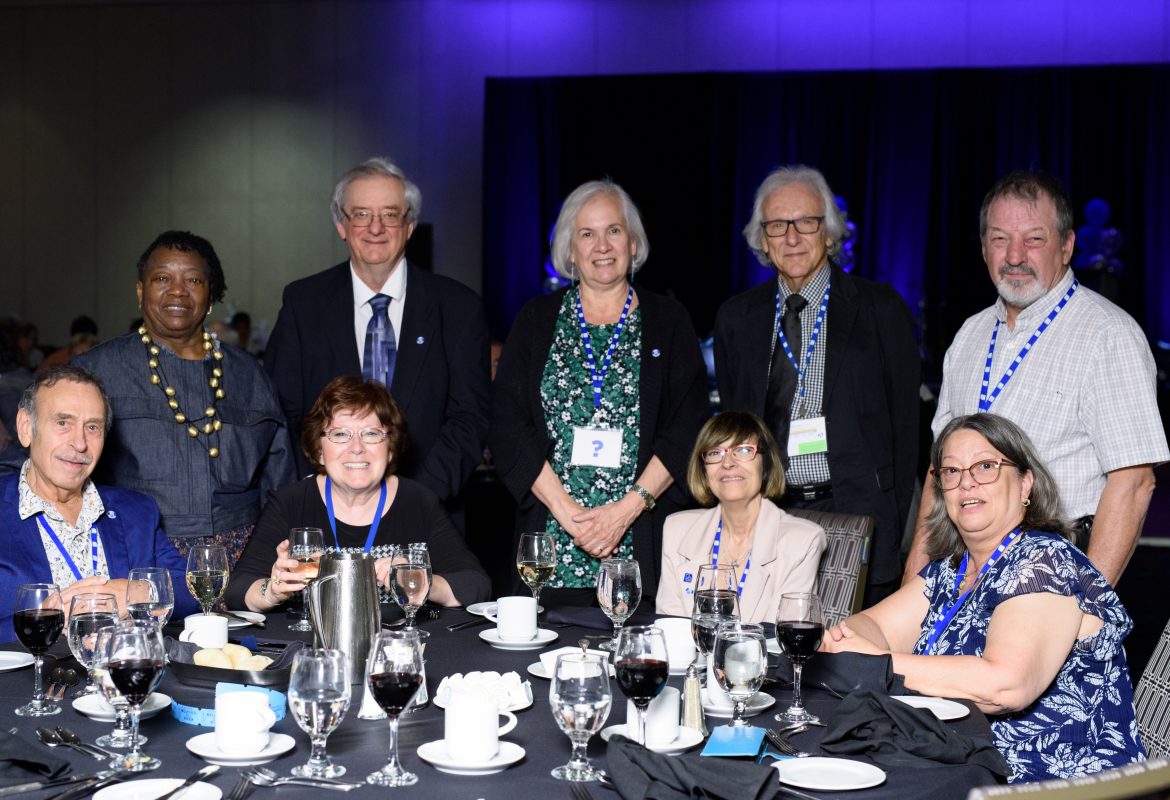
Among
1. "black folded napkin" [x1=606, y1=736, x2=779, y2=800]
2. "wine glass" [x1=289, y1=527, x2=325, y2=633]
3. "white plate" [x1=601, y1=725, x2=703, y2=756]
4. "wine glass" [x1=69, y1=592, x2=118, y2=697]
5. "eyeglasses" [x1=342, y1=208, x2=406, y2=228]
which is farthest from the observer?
"eyeglasses" [x1=342, y1=208, x2=406, y2=228]

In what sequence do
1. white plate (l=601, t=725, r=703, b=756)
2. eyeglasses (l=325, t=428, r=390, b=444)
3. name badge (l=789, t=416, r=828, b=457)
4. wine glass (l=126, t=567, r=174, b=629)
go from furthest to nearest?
name badge (l=789, t=416, r=828, b=457), eyeglasses (l=325, t=428, r=390, b=444), wine glass (l=126, t=567, r=174, b=629), white plate (l=601, t=725, r=703, b=756)

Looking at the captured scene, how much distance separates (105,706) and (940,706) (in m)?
1.35

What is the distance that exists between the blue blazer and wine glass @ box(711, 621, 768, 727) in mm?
1298

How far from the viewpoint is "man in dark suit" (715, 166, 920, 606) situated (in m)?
3.46

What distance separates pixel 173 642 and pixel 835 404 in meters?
2.09

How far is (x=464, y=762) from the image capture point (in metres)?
1.61

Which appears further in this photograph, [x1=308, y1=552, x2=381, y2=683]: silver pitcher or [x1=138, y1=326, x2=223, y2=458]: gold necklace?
[x1=138, y1=326, x2=223, y2=458]: gold necklace

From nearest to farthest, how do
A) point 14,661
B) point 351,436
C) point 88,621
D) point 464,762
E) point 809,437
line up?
point 464,762
point 88,621
point 14,661
point 351,436
point 809,437

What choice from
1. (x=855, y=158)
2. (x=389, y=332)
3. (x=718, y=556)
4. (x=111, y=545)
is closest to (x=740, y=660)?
(x=718, y=556)

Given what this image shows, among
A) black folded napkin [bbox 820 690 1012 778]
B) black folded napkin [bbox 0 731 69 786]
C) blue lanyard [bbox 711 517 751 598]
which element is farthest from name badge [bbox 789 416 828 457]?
black folded napkin [bbox 0 731 69 786]

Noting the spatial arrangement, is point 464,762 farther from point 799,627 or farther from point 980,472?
point 980,472

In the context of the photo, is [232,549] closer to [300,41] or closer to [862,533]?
[862,533]

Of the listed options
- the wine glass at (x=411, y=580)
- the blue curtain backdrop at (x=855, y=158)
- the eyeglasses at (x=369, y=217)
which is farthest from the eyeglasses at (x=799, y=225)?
the blue curtain backdrop at (x=855, y=158)

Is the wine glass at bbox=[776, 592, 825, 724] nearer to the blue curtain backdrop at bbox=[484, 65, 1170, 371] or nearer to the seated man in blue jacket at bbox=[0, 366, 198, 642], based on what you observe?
the seated man in blue jacket at bbox=[0, 366, 198, 642]
